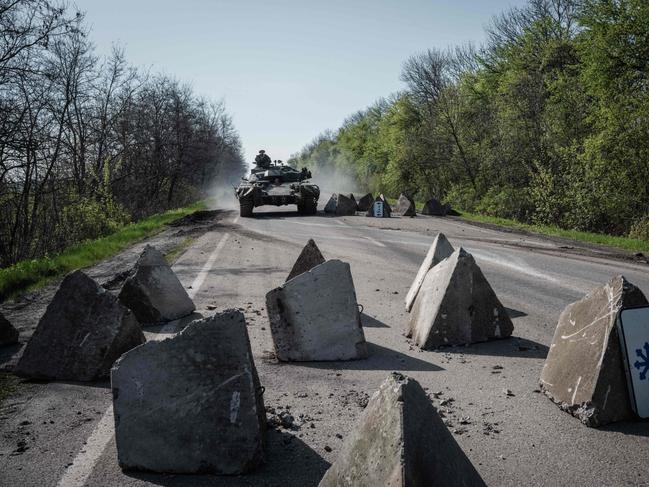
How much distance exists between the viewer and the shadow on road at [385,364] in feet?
18.7

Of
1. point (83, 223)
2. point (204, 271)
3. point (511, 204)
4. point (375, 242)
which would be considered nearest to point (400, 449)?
point (204, 271)

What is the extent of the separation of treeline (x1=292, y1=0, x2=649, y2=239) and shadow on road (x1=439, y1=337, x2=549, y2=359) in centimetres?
1462

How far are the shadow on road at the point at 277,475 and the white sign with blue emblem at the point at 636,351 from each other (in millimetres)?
2210

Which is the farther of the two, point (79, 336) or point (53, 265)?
point (53, 265)

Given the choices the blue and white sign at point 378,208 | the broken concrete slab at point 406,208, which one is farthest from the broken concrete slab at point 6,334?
A: the broken concrete slab at point 406,208

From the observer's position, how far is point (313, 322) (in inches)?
236

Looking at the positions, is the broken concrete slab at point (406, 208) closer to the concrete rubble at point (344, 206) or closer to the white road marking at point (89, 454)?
the concrete rubble at point (344, 206)

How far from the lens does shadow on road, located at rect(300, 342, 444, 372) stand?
569 centimetres

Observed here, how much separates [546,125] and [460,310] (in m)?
22.8

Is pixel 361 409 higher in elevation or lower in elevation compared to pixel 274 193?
lower

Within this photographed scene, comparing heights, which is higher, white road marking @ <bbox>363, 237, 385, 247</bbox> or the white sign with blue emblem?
the white sign with blue emblem

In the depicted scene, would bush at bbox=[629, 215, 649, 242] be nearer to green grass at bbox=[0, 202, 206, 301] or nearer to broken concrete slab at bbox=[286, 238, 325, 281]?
broken concrete slab at bbox=[286, 238, 325, 281]

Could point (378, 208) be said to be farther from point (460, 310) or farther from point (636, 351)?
point (636, 351)

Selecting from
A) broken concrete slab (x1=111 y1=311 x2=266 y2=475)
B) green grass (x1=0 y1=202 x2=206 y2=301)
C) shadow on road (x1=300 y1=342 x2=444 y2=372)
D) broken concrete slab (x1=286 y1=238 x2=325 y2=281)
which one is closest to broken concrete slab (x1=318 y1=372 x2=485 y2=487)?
broken concrete slab (x1=111 y1=311 x2=266 y2=475)
